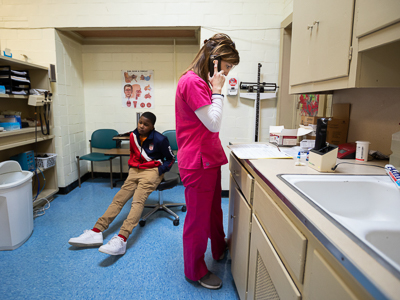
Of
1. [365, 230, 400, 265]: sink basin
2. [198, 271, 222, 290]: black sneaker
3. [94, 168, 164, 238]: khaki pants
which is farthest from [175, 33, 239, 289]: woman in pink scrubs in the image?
[365, 230, 400, 265]: sink basin

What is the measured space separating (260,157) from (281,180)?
0.43 metres

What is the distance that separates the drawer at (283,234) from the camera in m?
0.75

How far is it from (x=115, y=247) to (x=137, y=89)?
8.67ft

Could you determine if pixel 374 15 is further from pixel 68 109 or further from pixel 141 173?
pixel 68 109

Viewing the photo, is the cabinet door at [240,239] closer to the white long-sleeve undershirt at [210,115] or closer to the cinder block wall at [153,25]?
the white long-sleeve undershirt at [210,115]

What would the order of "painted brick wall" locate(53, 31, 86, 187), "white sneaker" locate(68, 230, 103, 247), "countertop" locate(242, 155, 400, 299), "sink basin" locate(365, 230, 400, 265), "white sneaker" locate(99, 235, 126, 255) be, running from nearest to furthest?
1. "countertop" locate(242, 155, 400, 299)
2. "sink basin" locate(365, 230, 400, 265)
3. "white sneaker" locate(99, 235, 126, 255)
4. "white sneaker" locate(68, 230, 103, 247)
5. "painted brick wall" locate(53, 31, 86, 187)

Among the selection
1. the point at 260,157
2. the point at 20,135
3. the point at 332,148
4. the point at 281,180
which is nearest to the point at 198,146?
the point at 260,157

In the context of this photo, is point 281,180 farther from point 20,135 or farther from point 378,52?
point 20,135

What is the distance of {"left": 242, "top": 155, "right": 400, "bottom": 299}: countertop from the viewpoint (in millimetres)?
450

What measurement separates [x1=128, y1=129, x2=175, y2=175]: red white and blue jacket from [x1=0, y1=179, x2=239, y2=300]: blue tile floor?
0.63 m

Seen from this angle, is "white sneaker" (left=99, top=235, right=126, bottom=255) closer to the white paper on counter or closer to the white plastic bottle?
the white paper on counter

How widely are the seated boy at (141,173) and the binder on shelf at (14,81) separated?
1.34 metres

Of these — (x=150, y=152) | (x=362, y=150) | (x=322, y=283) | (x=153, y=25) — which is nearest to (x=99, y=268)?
(x=150, y=152)

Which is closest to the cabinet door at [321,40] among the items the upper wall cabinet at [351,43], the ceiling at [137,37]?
the upper wall cabinet at [351,43]
